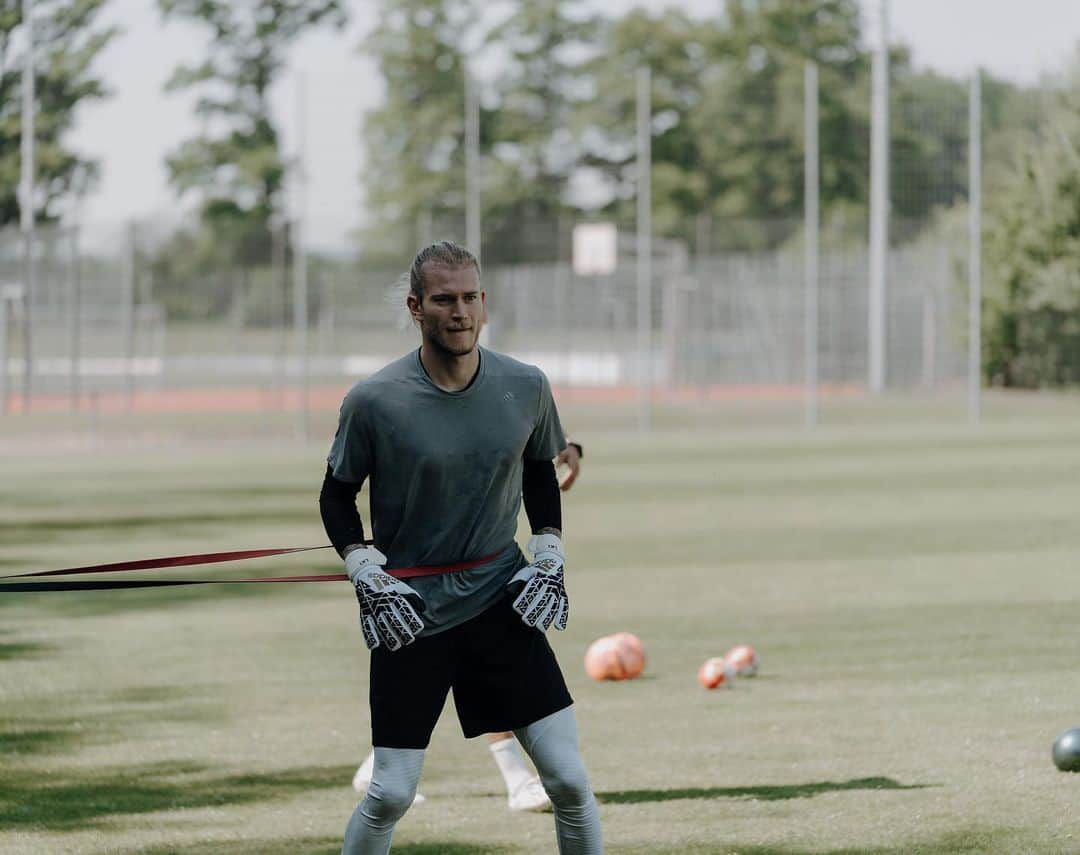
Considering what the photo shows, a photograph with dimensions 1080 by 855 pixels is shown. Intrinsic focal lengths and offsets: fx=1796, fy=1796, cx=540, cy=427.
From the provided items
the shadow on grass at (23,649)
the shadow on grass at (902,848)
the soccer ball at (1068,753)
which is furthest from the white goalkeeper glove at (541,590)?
the shadow on grass at (23,649)

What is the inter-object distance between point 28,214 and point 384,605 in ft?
102

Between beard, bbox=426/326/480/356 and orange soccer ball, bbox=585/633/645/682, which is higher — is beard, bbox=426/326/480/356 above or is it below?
above

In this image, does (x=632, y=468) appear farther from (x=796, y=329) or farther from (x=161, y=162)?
(x=161, y=162)

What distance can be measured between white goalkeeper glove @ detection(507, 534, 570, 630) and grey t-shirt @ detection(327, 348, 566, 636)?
0.07m

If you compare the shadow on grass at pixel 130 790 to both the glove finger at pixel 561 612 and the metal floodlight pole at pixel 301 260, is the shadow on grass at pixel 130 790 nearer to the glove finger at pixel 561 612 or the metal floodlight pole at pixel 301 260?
the glove finger at pixel 561 612

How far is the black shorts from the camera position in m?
4.69

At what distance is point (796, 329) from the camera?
38.9 metres

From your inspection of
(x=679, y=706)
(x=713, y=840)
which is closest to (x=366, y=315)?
(x=679, y=706)

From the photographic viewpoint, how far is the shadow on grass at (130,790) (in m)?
6.53

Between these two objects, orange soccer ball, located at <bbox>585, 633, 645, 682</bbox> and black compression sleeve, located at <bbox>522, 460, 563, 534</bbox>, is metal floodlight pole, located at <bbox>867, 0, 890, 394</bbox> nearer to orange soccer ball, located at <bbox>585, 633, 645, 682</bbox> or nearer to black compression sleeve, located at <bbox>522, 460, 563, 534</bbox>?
orange soccer ball, located at <bbox>585, 633, 645, 682</bbox>

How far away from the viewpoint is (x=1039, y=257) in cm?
3300

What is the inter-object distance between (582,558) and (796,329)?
2550 centimetres

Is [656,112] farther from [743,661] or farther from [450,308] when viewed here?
[450,308]

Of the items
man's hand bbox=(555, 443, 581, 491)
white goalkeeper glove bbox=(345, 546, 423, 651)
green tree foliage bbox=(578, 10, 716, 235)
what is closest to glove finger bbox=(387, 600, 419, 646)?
white goalkeeper glove bbox=(345, 546, 423, 651)
